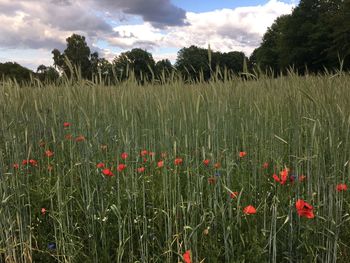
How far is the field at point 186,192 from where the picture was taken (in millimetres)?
1879

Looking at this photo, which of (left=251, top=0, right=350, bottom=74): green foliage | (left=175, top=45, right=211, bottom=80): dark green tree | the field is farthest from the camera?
(left=251, top=0, right=350, bottom=74): green foliage

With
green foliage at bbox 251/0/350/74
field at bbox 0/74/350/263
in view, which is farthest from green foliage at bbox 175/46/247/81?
green foliage at bbox 251/0/350/74

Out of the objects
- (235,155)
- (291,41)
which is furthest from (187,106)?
(291,41)

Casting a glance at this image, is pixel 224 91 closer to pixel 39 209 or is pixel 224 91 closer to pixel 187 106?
pixel 187 106

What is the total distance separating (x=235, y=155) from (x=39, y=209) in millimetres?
1460

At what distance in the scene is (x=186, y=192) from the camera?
235cm

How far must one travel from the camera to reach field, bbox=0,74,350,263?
1879mm

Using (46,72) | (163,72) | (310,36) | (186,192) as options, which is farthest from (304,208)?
(310,36)

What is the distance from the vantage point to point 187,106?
2.56m

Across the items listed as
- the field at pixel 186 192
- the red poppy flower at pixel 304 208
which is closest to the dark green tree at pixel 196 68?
the field at pixel 186 192

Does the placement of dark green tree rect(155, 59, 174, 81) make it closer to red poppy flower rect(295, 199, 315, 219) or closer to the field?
the field

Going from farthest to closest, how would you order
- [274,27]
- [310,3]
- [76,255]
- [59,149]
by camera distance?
[274,27] → [310,3] → [59,149] → [76,255]

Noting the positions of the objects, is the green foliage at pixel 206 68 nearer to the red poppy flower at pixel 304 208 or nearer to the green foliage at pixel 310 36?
the red poppy flower at pixel 304 208

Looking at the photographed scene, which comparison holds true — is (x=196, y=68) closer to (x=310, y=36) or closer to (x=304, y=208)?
(x=304, y=208)
